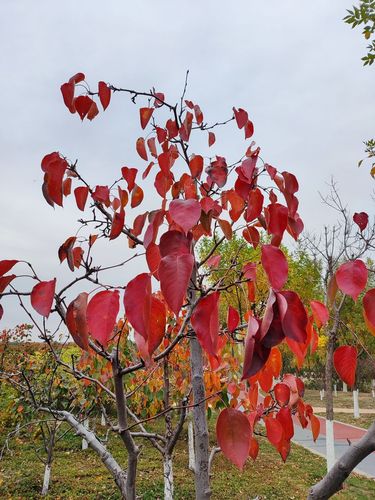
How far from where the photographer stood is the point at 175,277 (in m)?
0.73

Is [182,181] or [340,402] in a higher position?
[182,181]

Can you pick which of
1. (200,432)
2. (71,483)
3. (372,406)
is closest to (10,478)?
(71,483)

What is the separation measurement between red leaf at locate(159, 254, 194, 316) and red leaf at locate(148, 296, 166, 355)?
0.12 meters

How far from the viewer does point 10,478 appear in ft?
19.6

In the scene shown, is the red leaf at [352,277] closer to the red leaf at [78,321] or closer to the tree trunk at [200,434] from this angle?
the red leaf at [78,321]

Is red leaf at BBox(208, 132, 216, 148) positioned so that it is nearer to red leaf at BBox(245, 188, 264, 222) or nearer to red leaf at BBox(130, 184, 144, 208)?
red leaf at BBox(130, 184, 144, 208)

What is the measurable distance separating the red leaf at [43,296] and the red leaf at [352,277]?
600mm

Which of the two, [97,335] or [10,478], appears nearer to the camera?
[97,335]

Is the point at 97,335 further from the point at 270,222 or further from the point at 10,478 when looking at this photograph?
the point at 10,478

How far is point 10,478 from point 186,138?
19.8 ft

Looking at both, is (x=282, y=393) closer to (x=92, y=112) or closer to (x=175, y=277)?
(x=175, y=277)

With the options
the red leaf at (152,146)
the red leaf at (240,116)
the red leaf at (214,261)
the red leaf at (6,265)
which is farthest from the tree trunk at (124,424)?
the red leaf at (240,116)

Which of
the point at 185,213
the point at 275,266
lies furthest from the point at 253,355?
the point at 185,213

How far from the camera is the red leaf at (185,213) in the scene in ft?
2.72
